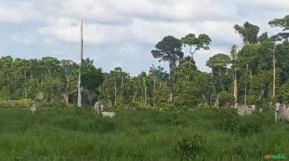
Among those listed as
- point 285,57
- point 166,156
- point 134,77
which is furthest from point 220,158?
point 134,77

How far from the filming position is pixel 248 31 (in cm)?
6134

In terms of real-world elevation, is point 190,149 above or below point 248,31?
below

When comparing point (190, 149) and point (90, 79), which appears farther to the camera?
point (90, 79)

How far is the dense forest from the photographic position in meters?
51.2

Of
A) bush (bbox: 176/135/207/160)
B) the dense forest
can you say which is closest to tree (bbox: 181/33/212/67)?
the dense forest

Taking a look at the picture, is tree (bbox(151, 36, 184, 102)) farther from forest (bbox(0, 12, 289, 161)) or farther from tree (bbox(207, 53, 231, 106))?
tree (bbox(207, 53, 231, 106))

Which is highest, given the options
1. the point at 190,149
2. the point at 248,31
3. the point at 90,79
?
the point at 248,31

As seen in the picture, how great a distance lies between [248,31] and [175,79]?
9.77m

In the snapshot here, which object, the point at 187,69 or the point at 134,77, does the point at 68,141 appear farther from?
the point at 134,77

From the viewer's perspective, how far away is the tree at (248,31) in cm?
6119

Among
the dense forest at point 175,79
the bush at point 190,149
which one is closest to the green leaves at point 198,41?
the dense forest at point 175,79

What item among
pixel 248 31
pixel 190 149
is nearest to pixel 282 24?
pixel 248 31

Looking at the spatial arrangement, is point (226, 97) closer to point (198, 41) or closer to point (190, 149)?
point (198, 41)

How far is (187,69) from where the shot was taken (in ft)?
185
